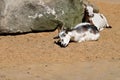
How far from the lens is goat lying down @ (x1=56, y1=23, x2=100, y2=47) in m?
9.72

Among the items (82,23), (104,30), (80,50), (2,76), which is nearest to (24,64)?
(2,76)

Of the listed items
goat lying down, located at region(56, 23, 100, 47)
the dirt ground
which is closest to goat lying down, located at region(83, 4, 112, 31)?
the dirt ground

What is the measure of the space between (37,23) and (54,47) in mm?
1072

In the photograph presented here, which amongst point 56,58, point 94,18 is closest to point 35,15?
point 94,18

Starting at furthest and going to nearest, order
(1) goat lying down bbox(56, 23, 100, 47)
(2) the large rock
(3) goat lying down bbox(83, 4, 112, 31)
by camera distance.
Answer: (3) goat lying down bbox(83, 4, 112, 31) → (2) the large rock → (1) goat lying down bbox(56, 23, 100, 47)

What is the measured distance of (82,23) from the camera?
10.4m

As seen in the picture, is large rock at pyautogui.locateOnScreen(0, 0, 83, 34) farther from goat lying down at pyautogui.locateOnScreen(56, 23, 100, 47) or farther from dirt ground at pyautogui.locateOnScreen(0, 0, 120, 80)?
goat lying down at pyautogui.locateOnScreen(56, 23, 100, 47)

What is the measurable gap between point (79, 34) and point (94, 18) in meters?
1.19

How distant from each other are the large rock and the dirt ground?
0.20 meters

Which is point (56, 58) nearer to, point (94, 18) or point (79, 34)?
point (79, 34)

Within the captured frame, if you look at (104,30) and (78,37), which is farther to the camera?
(104,30)

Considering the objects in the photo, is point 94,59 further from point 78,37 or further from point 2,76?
point 2,76

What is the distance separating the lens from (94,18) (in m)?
11.0

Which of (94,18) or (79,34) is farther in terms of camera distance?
(94,18)
